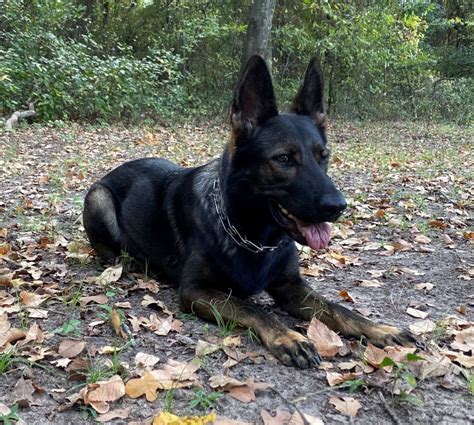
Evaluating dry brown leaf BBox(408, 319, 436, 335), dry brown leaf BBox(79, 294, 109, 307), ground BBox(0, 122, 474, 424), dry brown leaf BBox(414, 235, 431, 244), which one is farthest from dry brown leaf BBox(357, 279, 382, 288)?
dry brown leaf BBox(79, 294, 109, 307)

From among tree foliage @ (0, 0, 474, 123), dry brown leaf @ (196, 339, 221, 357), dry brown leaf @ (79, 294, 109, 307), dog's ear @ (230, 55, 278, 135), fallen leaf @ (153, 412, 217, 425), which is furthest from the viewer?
tree foliage @ (0, 0, 474, 123)

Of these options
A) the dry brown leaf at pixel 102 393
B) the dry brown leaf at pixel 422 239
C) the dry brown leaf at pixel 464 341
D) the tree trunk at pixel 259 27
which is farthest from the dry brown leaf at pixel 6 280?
the tree trunk at pixel 259 27

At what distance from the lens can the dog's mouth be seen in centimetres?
307

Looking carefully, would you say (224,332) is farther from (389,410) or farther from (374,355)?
(389,410)

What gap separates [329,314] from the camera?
3141mm

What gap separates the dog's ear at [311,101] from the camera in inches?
142

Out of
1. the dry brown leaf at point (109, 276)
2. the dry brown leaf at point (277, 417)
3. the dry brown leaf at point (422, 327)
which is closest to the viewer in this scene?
the dry brown leaf at point (277, 417)

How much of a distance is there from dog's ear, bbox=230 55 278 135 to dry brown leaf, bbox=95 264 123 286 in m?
1.43

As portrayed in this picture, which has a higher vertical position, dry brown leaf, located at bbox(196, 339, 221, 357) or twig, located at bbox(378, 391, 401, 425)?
twig, located at bbox(378, 391, 401, 425)

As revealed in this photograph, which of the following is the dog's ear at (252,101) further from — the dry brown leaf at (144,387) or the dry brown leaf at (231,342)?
the dry brown leaf at (144,387)

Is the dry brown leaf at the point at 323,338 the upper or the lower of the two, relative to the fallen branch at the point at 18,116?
upper

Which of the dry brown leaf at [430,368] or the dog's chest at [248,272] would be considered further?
the dog's chest at [248,272]

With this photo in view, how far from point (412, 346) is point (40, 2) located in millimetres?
15337

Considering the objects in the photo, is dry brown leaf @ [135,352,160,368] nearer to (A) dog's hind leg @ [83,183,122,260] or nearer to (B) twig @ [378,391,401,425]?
(B) twig @ [378,391,401,425]
